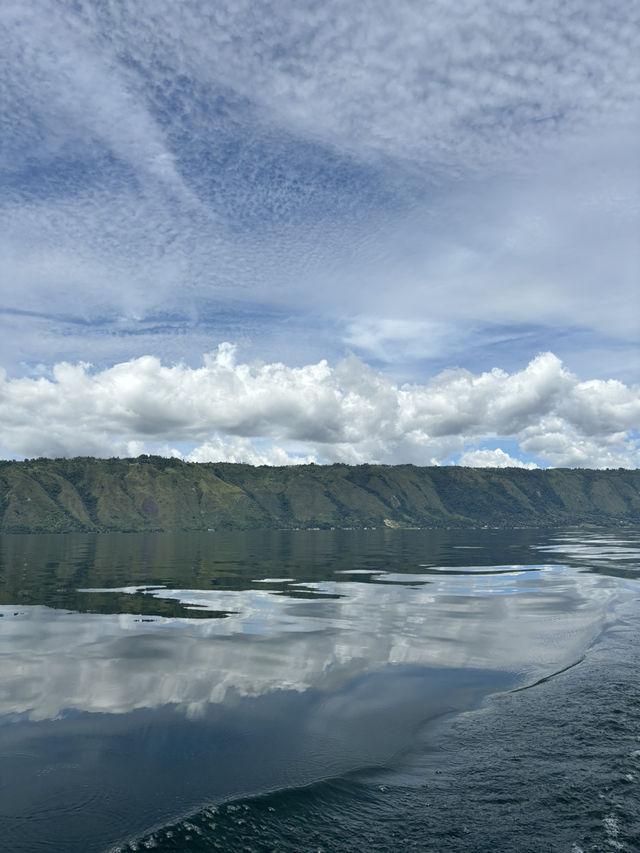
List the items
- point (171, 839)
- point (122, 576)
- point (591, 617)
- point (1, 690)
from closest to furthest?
point (171, 839)
point (1, 690)
point (591, 617)
point (122, 576)

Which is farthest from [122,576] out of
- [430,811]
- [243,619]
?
[430,811]

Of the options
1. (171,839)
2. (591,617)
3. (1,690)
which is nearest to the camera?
(171,839)

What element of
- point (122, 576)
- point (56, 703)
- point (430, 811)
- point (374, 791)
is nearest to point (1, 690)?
point (56, 703)

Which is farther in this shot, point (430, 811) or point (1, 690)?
point (1, 690)

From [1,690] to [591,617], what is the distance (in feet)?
119

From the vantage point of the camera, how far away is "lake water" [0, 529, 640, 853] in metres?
12.0

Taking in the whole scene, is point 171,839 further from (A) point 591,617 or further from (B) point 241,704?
(A) point 591,617

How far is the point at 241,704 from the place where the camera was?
20891mm

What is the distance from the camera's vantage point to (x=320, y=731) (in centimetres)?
1803

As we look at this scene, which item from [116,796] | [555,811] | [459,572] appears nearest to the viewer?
[555,811]

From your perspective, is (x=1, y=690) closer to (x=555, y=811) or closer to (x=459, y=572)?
(x=555, y=811)

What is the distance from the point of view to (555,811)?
491 inches

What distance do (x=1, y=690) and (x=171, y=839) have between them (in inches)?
578

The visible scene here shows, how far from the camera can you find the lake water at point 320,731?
12000 mm
